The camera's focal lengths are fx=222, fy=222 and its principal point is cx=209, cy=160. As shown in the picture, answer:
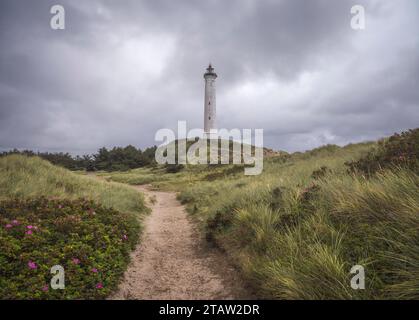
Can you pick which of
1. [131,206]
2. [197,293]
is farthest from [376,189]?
[131,206]

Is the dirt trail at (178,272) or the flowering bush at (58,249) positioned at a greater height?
the flowering bush at (58,249)

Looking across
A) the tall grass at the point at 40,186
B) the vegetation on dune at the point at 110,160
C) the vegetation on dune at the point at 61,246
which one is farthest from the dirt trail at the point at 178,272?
the vegetation on dune at the point at 110,160

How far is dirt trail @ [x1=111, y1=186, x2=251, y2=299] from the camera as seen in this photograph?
4102 mm

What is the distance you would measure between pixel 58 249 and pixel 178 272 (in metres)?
2.51

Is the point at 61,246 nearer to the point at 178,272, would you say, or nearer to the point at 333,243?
the point at 178,272

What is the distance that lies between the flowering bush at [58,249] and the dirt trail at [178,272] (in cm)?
37

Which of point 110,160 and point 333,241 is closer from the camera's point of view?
point 333,241

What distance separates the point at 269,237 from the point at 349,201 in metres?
1.79

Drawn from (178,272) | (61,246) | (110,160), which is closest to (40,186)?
(61,246)

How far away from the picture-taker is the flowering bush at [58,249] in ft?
11.6

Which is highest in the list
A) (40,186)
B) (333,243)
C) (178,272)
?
(40,186)

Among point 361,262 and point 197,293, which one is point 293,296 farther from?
point 197,293

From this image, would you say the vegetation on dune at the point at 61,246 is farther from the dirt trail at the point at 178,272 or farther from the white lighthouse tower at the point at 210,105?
the white lighthouse tower at the point at 210,105

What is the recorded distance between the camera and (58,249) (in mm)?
4449
